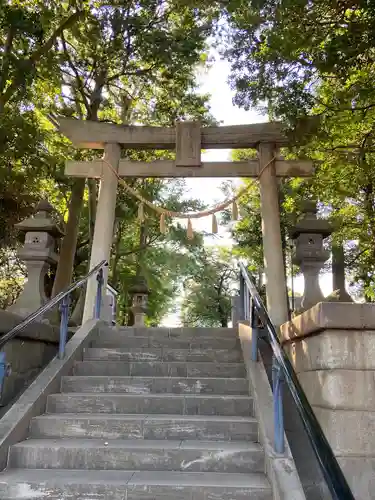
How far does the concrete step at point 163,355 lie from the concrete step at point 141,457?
73.2 inches

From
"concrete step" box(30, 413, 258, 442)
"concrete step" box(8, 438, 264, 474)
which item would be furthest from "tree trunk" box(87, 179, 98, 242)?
"concrete step" box(8, 438, 264, 474)

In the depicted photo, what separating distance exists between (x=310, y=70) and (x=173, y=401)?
14.7ft

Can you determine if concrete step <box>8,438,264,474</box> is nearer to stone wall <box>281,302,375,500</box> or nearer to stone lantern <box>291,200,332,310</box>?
stone wall <box>281,302,375,500</box>

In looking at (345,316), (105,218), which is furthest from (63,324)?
(105,218)

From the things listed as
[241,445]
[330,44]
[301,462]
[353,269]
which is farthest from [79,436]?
[353,269]

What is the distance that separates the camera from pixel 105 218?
8438 millimetres

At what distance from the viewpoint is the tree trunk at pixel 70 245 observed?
11.4m

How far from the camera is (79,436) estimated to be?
3.92 metres

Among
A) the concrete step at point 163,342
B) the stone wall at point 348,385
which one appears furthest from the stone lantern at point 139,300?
the stone wall at point 348,385

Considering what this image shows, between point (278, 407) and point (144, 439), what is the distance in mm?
1292

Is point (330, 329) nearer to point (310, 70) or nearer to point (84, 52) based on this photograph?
point (310, 70)

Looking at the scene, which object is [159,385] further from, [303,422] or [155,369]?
[303,422]

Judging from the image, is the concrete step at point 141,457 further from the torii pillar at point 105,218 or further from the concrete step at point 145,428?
the torii pillar at point 105,218

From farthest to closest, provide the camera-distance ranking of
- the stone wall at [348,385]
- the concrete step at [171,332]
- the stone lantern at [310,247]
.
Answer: the stone lantern at [310,247], the concrete step at [171,332], the stone wall at [348,385]
